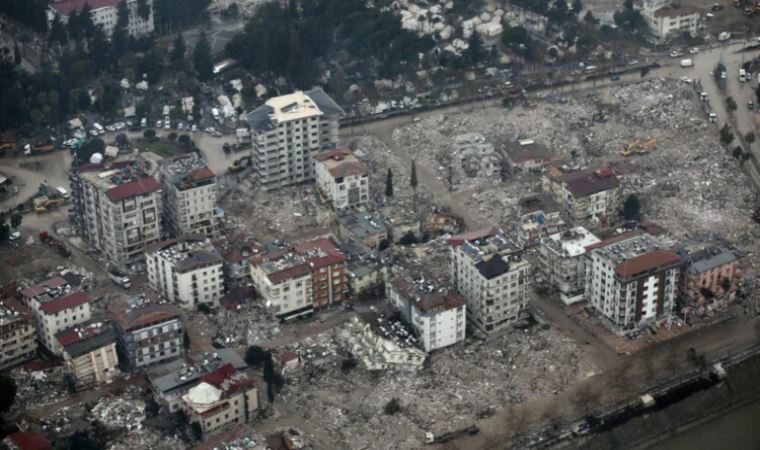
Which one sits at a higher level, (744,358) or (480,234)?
(480,234)

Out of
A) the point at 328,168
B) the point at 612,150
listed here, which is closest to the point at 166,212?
the point at 328,168

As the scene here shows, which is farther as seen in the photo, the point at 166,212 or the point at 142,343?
the point at 166,212

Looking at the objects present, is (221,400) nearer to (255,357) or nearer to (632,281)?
(255,357)

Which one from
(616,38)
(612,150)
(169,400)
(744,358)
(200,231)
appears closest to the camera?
(169,400)

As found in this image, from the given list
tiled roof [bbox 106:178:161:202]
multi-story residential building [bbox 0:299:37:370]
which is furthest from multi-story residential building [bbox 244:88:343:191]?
multi-story residential building [bbox 0:299:37:370]

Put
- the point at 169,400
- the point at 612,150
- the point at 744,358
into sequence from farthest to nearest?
1. the point at 612,150
2. the point at 744,358
3. the point at 169,400

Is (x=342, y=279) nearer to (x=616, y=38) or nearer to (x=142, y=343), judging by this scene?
(x=142, y=343)
